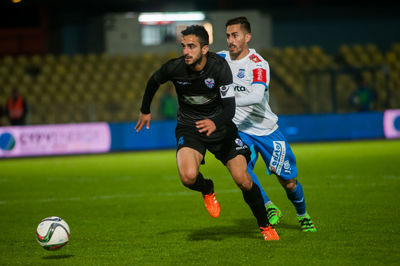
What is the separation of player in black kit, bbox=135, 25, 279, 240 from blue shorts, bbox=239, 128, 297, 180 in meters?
0.33

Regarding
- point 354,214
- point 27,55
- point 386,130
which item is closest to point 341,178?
point 354,214

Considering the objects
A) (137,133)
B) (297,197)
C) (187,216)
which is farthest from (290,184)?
(137,133)

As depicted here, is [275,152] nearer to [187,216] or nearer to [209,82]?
[209,82]

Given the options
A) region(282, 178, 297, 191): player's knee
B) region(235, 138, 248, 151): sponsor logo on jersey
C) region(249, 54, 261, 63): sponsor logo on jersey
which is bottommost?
region(282, 178, 297, 191): player's knee

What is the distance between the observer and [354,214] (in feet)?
24.8

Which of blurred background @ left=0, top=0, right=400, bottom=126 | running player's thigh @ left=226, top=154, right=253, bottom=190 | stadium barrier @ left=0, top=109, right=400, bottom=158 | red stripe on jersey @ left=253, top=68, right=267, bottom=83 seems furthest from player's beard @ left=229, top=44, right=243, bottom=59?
blurred background @ left=0, top=0, right=400, bottom=126

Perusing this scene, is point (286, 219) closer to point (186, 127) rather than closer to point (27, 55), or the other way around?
point (186, 127)

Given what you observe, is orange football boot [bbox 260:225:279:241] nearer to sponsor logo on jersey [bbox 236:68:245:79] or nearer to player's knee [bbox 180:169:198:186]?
player's knee [bbox 180:169:198:186]

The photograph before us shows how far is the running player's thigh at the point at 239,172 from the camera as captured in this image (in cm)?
613

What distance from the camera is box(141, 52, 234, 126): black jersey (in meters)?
6.20

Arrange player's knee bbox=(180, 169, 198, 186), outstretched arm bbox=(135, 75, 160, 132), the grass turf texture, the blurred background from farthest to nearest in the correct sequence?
the blurred background < outstretched arm bbox=(135, 75, 160, 132) < player's knee bbox=(180, 169, 198, 186) < the grass turf texture

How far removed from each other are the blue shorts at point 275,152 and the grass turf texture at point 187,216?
Result: 65cm

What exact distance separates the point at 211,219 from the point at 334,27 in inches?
946

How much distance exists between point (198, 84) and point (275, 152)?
1126 mm
